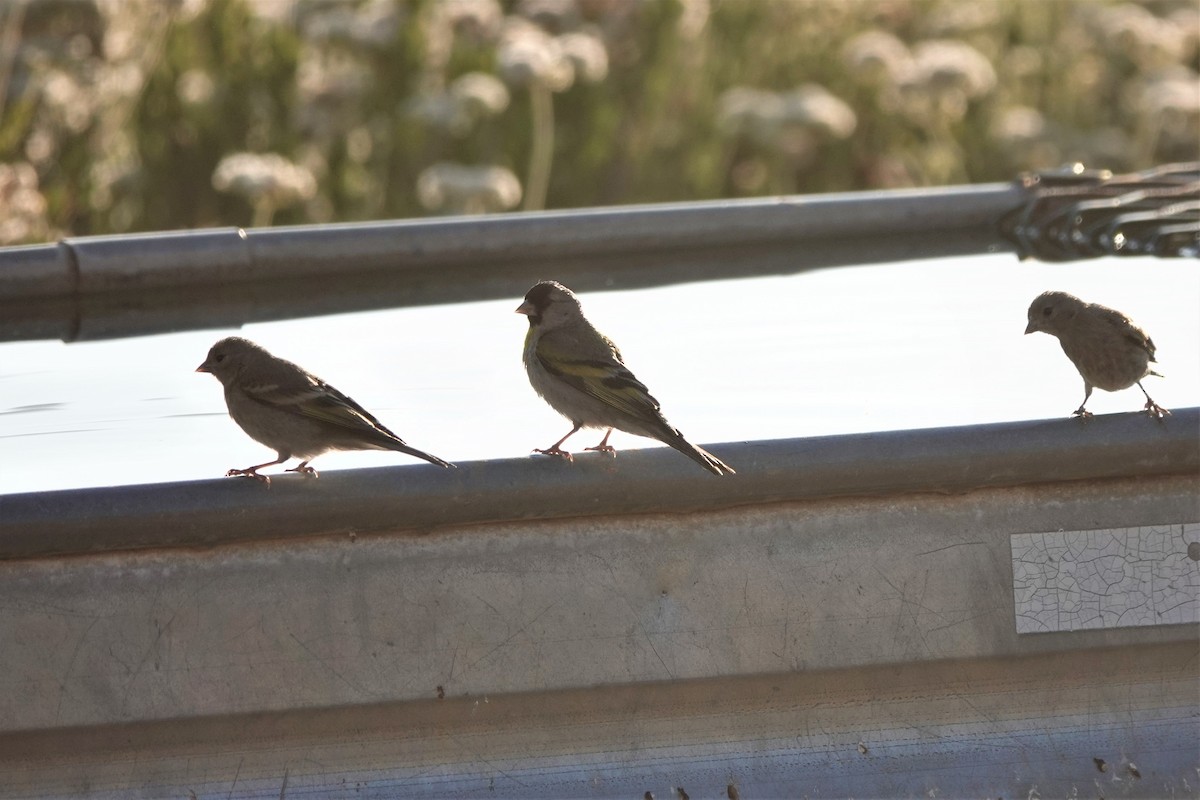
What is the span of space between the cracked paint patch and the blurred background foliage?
5.26m

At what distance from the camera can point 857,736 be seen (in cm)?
334

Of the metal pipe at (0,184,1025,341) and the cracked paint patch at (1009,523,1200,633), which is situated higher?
the metal pipe at (0,184,1025,341)

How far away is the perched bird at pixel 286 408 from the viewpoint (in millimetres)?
3961

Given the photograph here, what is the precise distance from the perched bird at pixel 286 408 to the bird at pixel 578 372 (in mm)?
501

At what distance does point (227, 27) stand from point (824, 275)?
4831 mm

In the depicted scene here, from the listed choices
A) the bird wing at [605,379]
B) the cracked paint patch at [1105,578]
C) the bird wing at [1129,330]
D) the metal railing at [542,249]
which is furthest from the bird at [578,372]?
the metal railing at [542,249]

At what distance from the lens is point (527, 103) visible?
1013 cm

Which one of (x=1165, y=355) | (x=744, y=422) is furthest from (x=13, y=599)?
(x=1165, y=355)

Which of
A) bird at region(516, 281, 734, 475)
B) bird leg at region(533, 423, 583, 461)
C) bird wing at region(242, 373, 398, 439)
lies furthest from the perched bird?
bird at region(516, 281, 734, 475)

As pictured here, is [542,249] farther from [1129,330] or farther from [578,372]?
[1129,330]

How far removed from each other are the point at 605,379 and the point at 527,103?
20.4 feet

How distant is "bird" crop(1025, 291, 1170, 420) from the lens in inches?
166

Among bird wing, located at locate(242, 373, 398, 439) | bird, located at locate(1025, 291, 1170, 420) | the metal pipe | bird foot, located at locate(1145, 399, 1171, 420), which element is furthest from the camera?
the metal pipe

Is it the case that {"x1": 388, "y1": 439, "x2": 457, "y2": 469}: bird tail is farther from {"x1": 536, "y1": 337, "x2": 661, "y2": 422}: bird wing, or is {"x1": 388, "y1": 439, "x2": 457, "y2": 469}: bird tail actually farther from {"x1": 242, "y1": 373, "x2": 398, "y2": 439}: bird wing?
{"x1": 536, "y1": 337, "x2": 661, "y2": 422}: bird wing
